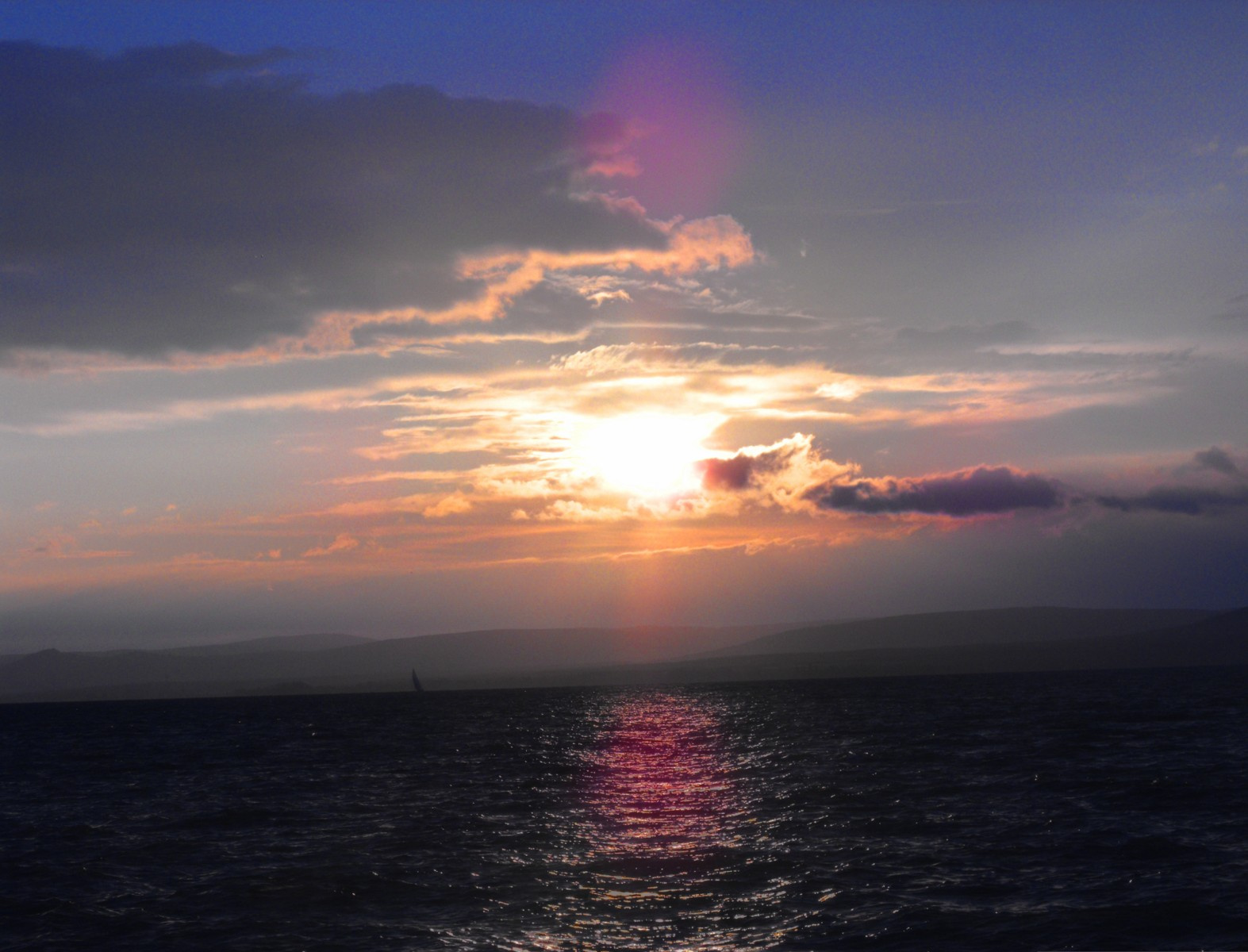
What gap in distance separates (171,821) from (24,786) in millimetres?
32916

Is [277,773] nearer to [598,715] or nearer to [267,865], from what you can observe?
[267,865]

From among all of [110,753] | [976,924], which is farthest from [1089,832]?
[110,753]

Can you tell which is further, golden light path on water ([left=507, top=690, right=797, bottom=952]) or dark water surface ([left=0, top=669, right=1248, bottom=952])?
dark water surface ([left=0, top=669, right=1248, bottom=952])

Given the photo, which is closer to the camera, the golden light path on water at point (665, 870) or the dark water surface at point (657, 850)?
the golden light path on water at point (665, 870)

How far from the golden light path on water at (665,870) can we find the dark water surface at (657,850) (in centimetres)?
17

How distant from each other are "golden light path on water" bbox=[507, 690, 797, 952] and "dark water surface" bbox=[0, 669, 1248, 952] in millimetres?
166

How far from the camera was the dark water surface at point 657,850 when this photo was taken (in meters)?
34.1

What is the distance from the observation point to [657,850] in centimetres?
4697

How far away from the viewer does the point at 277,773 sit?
88.8 m

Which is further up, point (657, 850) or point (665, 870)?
point (665, 870)

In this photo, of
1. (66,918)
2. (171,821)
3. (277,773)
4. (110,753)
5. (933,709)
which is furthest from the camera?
(933,709)

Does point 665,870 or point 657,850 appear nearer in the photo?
point 665,870

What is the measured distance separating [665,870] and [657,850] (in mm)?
4636

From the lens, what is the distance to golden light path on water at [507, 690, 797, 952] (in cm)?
3294
